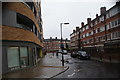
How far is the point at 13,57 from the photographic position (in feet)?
48.9

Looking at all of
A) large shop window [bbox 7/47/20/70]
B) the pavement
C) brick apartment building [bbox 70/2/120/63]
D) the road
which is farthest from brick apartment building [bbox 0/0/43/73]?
brick apartment building [bbox 70/2/120/63]

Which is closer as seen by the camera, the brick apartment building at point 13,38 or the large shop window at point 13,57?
the brick apartment building at point 13,38

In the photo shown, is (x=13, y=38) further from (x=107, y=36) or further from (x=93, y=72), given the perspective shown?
(x=107, y=36)

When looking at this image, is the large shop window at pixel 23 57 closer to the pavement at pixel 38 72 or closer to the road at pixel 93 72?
the pavement at pixel 38 72

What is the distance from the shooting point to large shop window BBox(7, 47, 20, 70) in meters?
14.4

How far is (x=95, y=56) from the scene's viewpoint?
3381cm

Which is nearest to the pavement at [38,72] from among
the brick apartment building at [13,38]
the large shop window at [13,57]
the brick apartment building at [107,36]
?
the large shop window at [13,57]

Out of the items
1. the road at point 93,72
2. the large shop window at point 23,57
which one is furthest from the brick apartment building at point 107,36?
the large shop window at point 23,57

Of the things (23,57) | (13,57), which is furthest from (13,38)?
(23,57)

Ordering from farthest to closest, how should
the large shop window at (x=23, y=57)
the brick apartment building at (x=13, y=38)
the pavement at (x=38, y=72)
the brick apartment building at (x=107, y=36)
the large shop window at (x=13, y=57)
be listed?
1. the brick apartment building at (x=107, y=36)
2. the large shop window at (x=23, y=57)
3. the large shop window at (x=13, y=57)
4. the brick apartment building at (x=13, y=38)
5. the pavement at (x=38, y=72)

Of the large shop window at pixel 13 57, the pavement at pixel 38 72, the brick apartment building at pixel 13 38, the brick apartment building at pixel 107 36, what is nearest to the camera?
the pavement at pixel 38 72

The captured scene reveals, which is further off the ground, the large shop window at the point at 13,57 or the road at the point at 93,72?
the large shop window at the point at 13,57

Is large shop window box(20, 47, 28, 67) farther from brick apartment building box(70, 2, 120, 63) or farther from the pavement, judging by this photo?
brick apartment building box(70, 2, 120, 63)

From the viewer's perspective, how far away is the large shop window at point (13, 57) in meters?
14.4
